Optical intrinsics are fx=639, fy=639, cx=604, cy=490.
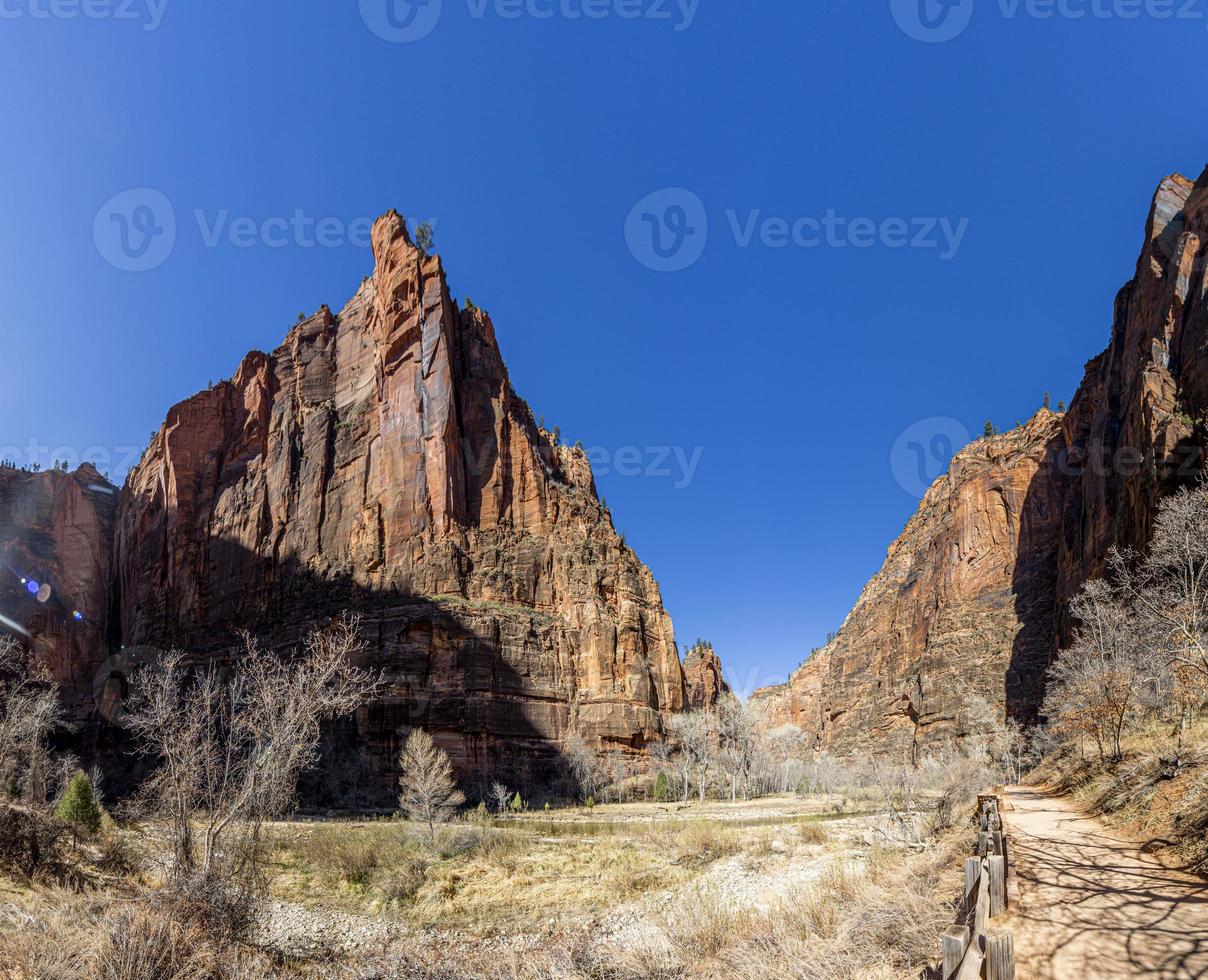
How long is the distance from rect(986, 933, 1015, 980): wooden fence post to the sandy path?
4.49ft

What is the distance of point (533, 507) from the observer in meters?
81.8

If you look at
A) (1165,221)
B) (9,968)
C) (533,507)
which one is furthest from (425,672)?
(1165,221)

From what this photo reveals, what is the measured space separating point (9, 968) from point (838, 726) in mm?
104232

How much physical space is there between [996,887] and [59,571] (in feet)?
399

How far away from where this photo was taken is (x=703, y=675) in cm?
13125

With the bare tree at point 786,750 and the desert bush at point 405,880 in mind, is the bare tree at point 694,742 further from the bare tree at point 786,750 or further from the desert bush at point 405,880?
the desert bush at point 405,880

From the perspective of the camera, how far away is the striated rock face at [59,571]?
3398 inches

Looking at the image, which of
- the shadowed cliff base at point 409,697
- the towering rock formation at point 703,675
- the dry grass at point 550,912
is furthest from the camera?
the towering rock formation at point 703,675

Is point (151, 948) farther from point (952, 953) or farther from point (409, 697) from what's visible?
point (409, 697)

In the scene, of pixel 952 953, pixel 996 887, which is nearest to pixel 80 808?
pixel 996 887

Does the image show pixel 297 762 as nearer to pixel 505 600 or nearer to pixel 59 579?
pixel 505 600

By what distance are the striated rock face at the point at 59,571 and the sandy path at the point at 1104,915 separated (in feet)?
326

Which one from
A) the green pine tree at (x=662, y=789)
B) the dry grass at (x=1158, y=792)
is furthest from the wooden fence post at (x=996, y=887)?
the green pine tree at (x=662, y=789)

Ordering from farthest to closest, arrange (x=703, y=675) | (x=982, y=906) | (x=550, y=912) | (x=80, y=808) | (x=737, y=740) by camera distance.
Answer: (x=703, y=675)
(x=737, y=740)
(x=80, y=808)
(x=550, y=912)
(x=982, y=906)
